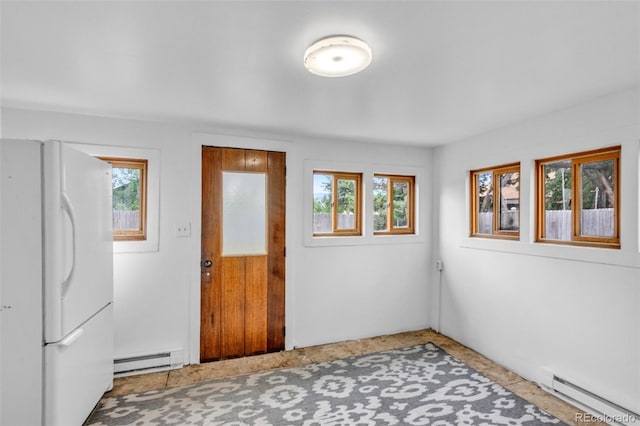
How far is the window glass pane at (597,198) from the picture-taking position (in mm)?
2479

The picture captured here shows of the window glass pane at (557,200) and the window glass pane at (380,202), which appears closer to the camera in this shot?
the window glass pane at (557,200)

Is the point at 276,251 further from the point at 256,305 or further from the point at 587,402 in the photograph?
the point at 587,402

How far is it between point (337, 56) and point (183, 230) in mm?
2279

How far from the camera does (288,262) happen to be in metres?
3.61

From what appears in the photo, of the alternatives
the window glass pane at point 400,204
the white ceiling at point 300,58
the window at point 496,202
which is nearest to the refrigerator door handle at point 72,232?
the white ceiling at point 300,58

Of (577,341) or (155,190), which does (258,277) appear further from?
(577,341)

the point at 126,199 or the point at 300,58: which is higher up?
the point at 300,58

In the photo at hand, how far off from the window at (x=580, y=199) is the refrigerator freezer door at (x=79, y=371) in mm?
3663

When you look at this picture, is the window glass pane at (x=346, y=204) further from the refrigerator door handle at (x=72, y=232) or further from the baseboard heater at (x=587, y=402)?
the refrigerator door handle at (x=72, y=232)

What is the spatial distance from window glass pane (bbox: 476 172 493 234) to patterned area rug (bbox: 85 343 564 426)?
4.78 ft

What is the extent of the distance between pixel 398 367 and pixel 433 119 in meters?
2.35

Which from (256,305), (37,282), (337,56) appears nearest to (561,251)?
(337,56)

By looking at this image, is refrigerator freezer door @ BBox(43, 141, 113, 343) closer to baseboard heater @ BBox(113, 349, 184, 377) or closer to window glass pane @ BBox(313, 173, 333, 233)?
baseboard heater @ BBox(113, 349, 184, 377)

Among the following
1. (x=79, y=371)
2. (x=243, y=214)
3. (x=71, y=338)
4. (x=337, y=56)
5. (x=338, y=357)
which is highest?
(x=337, y=56)
